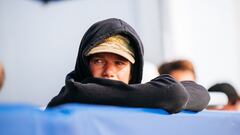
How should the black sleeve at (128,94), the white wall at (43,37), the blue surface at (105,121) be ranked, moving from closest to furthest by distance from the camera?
the blue surface at (105,121) < the black sleeve at (128,94) < the white wall at (43,37)

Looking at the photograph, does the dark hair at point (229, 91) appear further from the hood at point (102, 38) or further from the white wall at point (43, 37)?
the hood at point (102, 38)

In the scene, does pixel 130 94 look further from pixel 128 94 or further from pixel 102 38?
pixel 102 38

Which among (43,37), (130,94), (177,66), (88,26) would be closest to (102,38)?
(130,94)

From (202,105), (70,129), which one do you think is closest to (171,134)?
(202,105)

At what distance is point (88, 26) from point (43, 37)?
409 millimetres

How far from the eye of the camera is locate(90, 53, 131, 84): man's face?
1072 millimetres

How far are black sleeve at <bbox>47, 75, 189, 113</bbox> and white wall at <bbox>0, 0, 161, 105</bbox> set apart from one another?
7.62ft

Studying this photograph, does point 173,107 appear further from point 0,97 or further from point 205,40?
point 205,40

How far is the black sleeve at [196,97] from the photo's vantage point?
1002 mm

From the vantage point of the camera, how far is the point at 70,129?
0.62 m

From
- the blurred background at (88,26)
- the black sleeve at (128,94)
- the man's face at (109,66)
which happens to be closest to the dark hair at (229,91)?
the blurred background at (88,26)

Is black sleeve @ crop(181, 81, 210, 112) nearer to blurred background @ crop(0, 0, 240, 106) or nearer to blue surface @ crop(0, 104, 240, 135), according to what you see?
blue surface @ crop(0, 104, 240, 135)

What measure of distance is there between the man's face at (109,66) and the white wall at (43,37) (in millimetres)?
2095

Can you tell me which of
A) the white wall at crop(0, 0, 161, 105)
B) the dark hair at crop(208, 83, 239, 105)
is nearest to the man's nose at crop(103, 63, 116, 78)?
the dark hair at crop(208, 83, 239, 105)
